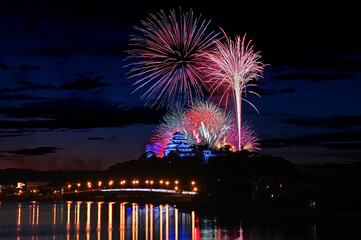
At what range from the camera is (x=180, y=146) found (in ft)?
580

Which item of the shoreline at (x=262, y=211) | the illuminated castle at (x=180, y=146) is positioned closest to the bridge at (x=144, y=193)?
the shoreline at (x=262, y=211)

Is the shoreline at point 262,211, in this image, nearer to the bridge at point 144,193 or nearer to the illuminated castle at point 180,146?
the bridge at point 144,193

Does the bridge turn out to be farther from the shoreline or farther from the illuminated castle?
the illuminated castle

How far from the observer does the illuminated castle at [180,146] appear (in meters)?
175

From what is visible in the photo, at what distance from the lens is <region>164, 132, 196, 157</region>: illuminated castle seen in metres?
175

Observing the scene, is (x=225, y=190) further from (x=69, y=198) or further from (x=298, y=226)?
(x=69, y=198)

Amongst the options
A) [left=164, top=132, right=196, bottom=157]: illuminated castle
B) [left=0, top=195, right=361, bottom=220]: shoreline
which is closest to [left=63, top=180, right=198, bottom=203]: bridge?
[left=0, top=195, right=361, bottom=220]: shoreline

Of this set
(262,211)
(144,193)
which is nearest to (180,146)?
(144,193)

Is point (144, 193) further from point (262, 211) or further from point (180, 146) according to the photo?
point (180, 146)

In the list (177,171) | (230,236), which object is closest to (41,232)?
(230,236)

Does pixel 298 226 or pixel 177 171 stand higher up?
pixel 177 171

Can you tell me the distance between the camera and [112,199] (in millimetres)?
120062

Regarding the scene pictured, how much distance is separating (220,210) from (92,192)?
6467cm

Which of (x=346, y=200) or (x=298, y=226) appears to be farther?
(x=346, y=200)
